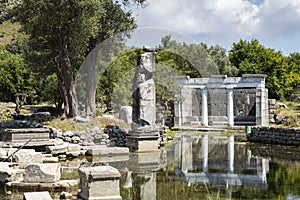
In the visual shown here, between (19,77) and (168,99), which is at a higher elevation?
(19,77)

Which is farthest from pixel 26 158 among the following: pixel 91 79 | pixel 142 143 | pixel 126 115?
pixel 91 79

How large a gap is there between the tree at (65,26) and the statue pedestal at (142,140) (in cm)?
489

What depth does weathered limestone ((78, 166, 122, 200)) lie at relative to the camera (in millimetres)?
7199

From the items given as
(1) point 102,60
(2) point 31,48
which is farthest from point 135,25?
(2) point 31,48

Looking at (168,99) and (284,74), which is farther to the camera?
(284,74)

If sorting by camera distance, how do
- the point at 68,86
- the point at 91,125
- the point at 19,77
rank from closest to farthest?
the point at 91,125 → the point at 68,86 → the point at 19,77

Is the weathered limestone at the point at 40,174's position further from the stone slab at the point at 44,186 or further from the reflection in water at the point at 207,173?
the reflection in water at the point at 207,173

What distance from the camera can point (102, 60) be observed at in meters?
27.2

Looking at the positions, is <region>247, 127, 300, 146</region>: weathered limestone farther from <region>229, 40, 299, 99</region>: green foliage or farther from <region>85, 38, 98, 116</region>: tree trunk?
<region>229, 40, 299, 99</region>: green foliage

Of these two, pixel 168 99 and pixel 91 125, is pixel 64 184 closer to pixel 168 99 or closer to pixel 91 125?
pixel 91 125

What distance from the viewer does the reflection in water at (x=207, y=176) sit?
8.20 m

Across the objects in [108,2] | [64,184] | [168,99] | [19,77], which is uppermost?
[108,2]

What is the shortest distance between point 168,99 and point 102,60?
564 cm

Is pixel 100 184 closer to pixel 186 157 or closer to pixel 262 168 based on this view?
pixel 262 168
